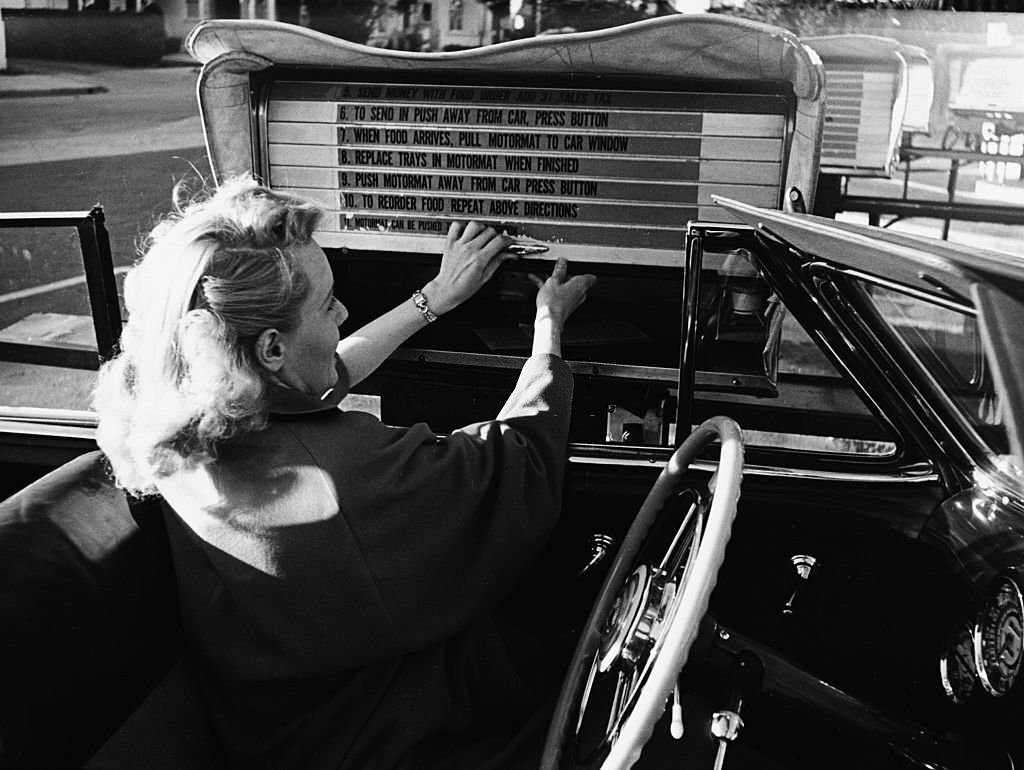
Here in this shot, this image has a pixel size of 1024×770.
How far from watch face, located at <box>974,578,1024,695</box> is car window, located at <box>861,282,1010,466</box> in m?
0.26

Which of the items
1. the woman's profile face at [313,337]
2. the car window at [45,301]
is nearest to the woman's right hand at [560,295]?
the woman's profile face at [313,337]

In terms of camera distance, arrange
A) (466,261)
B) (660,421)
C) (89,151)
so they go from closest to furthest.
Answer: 1. (466,261)
2. (660,421)
3. (89,151)

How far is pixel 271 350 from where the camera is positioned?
149cm

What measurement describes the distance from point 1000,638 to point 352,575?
997 millimetres

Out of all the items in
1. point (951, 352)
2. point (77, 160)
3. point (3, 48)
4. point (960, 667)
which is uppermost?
point (3, 48)

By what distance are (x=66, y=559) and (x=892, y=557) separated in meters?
1.46

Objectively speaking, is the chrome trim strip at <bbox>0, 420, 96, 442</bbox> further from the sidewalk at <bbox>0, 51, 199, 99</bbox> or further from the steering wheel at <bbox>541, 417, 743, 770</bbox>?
the sidewalk at <bbox>0, 51, 199, 99</bbox>

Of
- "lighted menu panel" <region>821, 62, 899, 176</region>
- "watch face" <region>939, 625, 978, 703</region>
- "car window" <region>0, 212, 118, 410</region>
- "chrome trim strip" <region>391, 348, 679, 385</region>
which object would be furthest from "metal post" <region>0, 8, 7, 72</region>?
"watch face" <region>939, 625, 978, 703</region>

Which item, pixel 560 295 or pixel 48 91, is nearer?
pixel 560 295

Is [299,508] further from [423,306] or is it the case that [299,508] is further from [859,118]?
[859,118]

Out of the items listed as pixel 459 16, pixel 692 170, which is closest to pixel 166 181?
pixel 459 16

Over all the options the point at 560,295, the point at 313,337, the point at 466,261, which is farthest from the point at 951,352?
the point at 313,337

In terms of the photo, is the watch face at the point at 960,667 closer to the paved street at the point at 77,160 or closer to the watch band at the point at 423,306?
the watch band at the point at 423,306

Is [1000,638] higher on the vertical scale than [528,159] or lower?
lower
